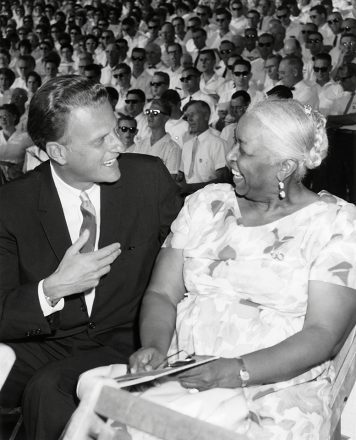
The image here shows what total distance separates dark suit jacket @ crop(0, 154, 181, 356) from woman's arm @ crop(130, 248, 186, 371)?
143 mm

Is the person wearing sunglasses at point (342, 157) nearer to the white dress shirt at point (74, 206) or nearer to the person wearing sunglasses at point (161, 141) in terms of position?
Answer: the person wearing sunglasses at point (161, 141)

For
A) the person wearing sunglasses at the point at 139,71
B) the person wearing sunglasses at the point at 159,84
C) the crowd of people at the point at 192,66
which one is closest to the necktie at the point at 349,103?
the crowd of people at the point at 192,66

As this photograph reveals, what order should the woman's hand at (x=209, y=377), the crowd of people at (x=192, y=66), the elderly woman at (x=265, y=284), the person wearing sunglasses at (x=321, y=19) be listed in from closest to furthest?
1. the woman's hand at (x=209, y=377)
2. the elderly woman at (x=265, y=284)
3. the crowd of people at (x=192, y=66)
4. the person wearing sunglasses at (x=321, y=19)

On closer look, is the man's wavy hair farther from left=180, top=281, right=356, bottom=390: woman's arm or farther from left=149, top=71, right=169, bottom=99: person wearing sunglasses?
left=149, top=71, right=169, bottom=99: person wearing sunglasses

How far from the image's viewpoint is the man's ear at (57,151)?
75.4 inches

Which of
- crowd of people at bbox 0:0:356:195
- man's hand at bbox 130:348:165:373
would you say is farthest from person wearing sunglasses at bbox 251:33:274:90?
man's hand at bbox 130:348:165:373

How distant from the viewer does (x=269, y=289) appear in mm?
Answer: 1710

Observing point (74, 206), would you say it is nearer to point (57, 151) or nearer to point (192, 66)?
point (57, 151)

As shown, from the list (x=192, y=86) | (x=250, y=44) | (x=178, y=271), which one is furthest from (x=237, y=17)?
(x=178, y=271)

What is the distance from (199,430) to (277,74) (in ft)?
18.6

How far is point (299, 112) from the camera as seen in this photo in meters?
1.74

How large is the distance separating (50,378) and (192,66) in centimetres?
564

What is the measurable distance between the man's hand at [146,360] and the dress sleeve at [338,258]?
1.38ft

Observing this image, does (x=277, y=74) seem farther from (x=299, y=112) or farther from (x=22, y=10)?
(x=22, y=10)
